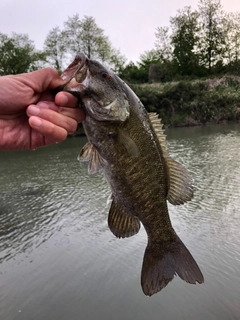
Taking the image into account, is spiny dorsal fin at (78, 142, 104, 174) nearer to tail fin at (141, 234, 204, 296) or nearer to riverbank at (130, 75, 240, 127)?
tail fin at (141, 234, 204, 296)

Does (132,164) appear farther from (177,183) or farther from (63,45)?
(63,45)

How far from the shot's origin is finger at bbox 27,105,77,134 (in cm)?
217

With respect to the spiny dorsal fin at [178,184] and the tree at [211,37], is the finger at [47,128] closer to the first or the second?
the spiny dorsal fin at [178,184]

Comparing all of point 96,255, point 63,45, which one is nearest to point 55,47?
point 63,45

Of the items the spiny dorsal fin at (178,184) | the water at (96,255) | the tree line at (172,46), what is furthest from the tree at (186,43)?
the spiny dorsal fin at (178,184)

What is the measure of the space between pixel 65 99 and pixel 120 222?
95 cm

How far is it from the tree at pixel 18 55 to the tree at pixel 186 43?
797 inches

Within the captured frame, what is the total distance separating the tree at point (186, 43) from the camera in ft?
164

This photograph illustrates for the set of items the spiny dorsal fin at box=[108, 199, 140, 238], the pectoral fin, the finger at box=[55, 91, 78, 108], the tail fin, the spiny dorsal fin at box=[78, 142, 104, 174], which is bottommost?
the tail fin

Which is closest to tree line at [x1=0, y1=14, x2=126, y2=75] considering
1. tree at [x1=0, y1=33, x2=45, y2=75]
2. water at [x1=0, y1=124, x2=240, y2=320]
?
tree at [x1=0, y1=33, x2=45, y2=75]

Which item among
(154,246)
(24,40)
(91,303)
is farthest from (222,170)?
(24,40)

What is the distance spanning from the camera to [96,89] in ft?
6.85

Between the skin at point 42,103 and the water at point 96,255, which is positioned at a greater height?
the skin at point 42,103

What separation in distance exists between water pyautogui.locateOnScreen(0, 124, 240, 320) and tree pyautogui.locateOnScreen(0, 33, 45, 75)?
32.0 meters
